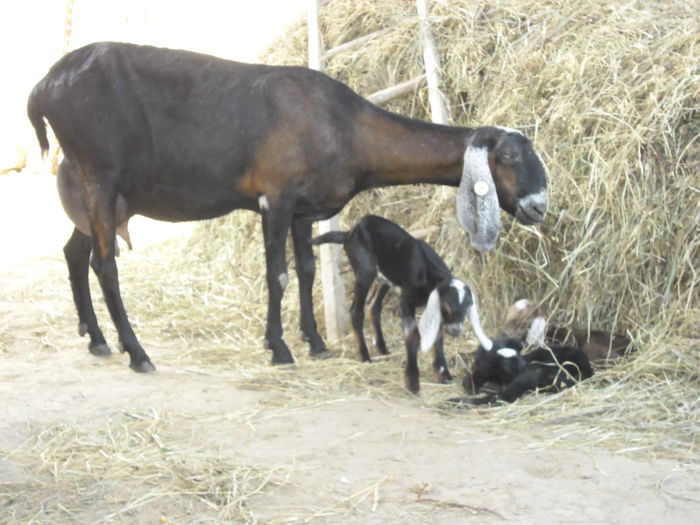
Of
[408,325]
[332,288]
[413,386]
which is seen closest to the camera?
[413,386]

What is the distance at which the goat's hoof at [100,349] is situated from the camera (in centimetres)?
705

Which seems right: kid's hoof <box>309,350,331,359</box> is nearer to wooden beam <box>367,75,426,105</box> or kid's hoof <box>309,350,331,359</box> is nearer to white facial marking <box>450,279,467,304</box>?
white facial marking <box>450,279,467,304</box>

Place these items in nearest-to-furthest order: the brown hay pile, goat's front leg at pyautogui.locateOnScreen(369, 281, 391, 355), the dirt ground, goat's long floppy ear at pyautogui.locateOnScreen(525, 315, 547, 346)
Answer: the dirt ground → the brown hay pile → goat's long floppy ear at pyautogui.locateOnScreen(525, 315, 547, 346) → goat's front leg at pyautogui.locateOnScreen(369, 281, 391, 355)

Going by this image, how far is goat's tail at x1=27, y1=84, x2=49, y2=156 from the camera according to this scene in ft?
22.2

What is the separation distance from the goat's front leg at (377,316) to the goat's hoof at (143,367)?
1.58 metres

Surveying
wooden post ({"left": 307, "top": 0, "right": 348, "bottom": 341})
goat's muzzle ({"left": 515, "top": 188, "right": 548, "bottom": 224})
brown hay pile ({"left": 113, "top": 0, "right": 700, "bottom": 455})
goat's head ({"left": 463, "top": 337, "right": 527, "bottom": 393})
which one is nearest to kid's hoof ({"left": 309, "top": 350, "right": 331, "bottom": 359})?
brown hay pile ({"left": 113, "top": 0, "right": 700, "bottom": 455})

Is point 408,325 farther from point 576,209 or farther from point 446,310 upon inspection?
point 576,209

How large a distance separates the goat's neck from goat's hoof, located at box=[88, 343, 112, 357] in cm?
223

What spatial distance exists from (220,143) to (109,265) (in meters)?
1.09

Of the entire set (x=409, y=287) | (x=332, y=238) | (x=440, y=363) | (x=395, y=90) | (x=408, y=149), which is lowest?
(x=440, y=363)

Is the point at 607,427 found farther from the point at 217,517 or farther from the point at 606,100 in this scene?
the point at 606,100

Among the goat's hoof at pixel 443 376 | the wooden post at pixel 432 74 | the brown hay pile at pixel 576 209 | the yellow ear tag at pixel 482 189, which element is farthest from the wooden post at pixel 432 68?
the goat's hoof at pixel 443 376

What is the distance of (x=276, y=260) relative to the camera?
6688 mm

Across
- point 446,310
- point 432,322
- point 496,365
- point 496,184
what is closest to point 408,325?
point 432,322
